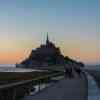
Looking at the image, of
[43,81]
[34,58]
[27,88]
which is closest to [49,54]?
[34,58]

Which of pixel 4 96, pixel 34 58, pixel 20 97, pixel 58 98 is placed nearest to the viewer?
pixel 4 96

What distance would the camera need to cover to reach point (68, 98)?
1401cm

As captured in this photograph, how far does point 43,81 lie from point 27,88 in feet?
20.6

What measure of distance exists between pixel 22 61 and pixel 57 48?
12529 millimetres

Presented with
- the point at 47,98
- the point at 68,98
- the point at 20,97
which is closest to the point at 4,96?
the point at 20,97

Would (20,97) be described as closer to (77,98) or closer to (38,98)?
(38,98)

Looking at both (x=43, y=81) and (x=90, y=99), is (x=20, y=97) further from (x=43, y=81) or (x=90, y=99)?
(x=43, y=81)

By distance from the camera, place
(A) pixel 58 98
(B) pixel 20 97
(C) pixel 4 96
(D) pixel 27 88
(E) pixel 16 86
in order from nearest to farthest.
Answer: (C) pixel 4 96
(E) pixel 16 86
(B) pixel 20 97
(D) pixel 27 88
(A) pixel 58 98

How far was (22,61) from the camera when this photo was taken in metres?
109

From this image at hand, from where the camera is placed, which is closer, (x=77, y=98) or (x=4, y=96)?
(x=4, y=96)

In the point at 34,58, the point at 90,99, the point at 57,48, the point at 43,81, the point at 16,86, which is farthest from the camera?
the point at 57,48

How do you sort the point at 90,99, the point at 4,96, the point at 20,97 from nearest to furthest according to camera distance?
the point at 4,96 < the point at 20,97 < the point at 90,99

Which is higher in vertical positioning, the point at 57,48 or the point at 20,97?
the point at 57,48

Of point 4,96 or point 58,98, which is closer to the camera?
point 4,96
